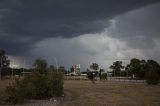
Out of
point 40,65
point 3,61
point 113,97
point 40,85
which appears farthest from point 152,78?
point 3,61

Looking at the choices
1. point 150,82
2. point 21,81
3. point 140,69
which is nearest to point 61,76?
point 21,81

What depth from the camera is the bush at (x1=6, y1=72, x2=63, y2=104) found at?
3067 centimetres

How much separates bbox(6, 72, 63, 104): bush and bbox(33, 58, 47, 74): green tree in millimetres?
4183

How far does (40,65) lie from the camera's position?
1726 inches

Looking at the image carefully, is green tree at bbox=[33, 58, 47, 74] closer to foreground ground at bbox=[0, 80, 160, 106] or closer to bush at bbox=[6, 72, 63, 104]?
bush at bbox=[6, 72, 63, 104]

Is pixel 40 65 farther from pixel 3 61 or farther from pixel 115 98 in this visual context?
pixel 3 61

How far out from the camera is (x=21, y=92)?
29609 millimetres

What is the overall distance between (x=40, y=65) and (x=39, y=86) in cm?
814

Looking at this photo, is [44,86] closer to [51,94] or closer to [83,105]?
[51,94]

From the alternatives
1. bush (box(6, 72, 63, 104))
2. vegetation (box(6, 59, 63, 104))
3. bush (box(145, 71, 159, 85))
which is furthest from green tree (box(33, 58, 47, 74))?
bush (box(145, 71, 159, 85))

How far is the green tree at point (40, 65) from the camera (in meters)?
42.2

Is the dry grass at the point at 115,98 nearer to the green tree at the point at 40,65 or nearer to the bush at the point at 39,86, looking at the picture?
the bush at the point at 39,86

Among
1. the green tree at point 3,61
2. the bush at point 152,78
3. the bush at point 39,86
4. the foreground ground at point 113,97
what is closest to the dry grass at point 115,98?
the foreground ground at point 113,97

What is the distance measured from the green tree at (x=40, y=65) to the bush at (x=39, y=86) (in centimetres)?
418
